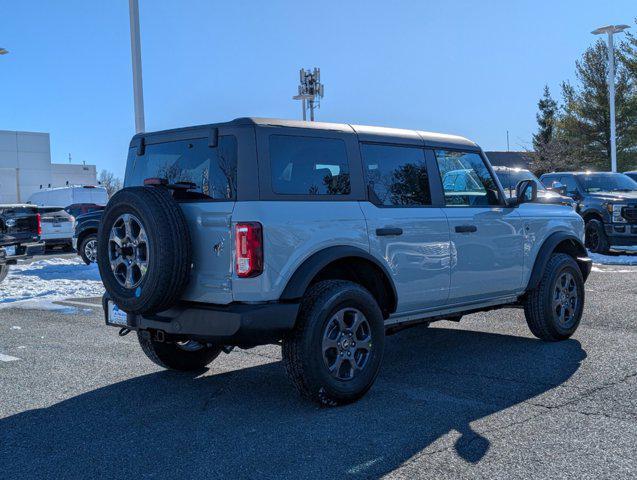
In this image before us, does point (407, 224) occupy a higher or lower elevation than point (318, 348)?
higher

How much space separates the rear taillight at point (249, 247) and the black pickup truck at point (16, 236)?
646 cm

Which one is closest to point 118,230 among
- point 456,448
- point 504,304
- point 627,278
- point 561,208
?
point 456,448

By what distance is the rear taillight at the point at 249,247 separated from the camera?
14.0 ft

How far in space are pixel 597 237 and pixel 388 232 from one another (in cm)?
1073

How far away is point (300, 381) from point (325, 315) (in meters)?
0.46

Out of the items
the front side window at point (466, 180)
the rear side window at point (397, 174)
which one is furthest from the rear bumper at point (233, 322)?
the front side window at point (466, 180)

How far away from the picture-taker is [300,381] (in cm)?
448

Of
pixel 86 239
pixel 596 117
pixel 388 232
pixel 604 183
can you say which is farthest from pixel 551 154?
pixel 388 232

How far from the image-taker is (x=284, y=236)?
173 inches

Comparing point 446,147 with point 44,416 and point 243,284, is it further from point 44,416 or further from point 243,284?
point 44,416

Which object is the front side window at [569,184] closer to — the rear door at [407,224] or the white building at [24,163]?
the rear door at [407,224]

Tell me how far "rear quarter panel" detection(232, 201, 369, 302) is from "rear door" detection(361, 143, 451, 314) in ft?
1.26

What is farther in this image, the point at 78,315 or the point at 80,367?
the point at 78,315

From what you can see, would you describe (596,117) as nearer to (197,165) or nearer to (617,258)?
(617,258)
